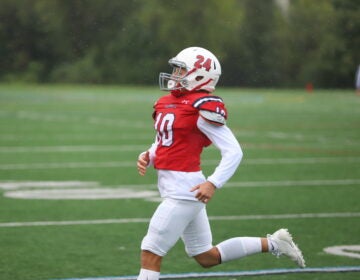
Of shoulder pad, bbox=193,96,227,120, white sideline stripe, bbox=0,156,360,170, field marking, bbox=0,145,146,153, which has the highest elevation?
shoulder pad, bbox=193,96,227,120

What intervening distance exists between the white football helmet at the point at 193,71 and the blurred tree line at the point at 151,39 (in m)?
52.0

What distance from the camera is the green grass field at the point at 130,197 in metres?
→ 7.60

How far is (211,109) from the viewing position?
5.62 metres

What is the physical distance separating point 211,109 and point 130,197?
216 inches

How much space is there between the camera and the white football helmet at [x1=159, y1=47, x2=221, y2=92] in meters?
5.79

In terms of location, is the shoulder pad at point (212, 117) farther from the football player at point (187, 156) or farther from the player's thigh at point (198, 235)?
the player's thigh at point (198, 235)

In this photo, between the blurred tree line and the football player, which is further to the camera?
the blurred tree line

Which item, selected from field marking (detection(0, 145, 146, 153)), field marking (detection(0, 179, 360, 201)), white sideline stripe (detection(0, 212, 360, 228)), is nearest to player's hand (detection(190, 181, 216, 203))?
white sideline stripe (detection(0, 212, 360, 228))

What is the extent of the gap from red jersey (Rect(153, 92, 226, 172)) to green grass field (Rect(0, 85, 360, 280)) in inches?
59.1

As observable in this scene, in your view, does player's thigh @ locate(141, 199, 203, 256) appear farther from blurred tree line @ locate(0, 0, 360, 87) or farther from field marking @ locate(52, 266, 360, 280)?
blurred tree line @ locate(0, 0, 360, 87)

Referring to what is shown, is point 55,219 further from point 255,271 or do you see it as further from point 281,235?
point 281,235

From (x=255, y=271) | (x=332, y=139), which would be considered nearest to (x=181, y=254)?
(x=255, y=271)

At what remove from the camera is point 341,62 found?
5266cm

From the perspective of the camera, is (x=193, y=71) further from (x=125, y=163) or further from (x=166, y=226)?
(x=125, y=163)
